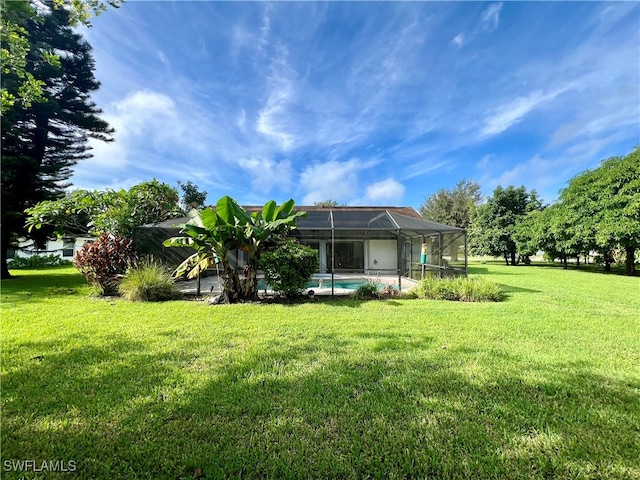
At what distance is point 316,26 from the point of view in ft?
30.1

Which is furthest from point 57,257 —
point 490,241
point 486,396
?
point 490,241

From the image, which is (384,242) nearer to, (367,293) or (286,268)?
(367,293)

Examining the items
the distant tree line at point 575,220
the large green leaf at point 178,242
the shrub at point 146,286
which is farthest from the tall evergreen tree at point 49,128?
the distant tree line at point 575,220

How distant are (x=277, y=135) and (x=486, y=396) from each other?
16525mm

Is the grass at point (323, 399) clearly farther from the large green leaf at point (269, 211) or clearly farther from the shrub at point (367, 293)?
the large green leaf at point (269, 211)

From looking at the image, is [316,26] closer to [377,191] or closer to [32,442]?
[32,442]

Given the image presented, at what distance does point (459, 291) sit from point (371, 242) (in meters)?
9.68

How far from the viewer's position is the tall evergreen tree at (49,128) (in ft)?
41.0

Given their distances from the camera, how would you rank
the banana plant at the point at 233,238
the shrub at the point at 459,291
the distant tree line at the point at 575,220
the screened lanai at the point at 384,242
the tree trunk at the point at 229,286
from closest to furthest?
the banana plant at the point at 233,238 < the tree trunk at the point at 229,286 < the shrub at the point at 459,291 < the screened lanai at the point at 384,242 < the distant tree line at the point at 575,220

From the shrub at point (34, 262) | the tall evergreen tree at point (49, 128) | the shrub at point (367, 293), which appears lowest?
the shrub at point (367, 293)

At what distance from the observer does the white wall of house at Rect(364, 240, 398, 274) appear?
58.3 feet

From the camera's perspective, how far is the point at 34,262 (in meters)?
18.7

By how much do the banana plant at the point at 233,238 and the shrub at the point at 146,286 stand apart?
2.12ft

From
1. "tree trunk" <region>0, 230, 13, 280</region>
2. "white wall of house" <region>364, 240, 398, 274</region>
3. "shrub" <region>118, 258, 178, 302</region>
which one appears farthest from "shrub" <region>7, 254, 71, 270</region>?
"white wall of house" <region>364, 240, 398, 274</region>
